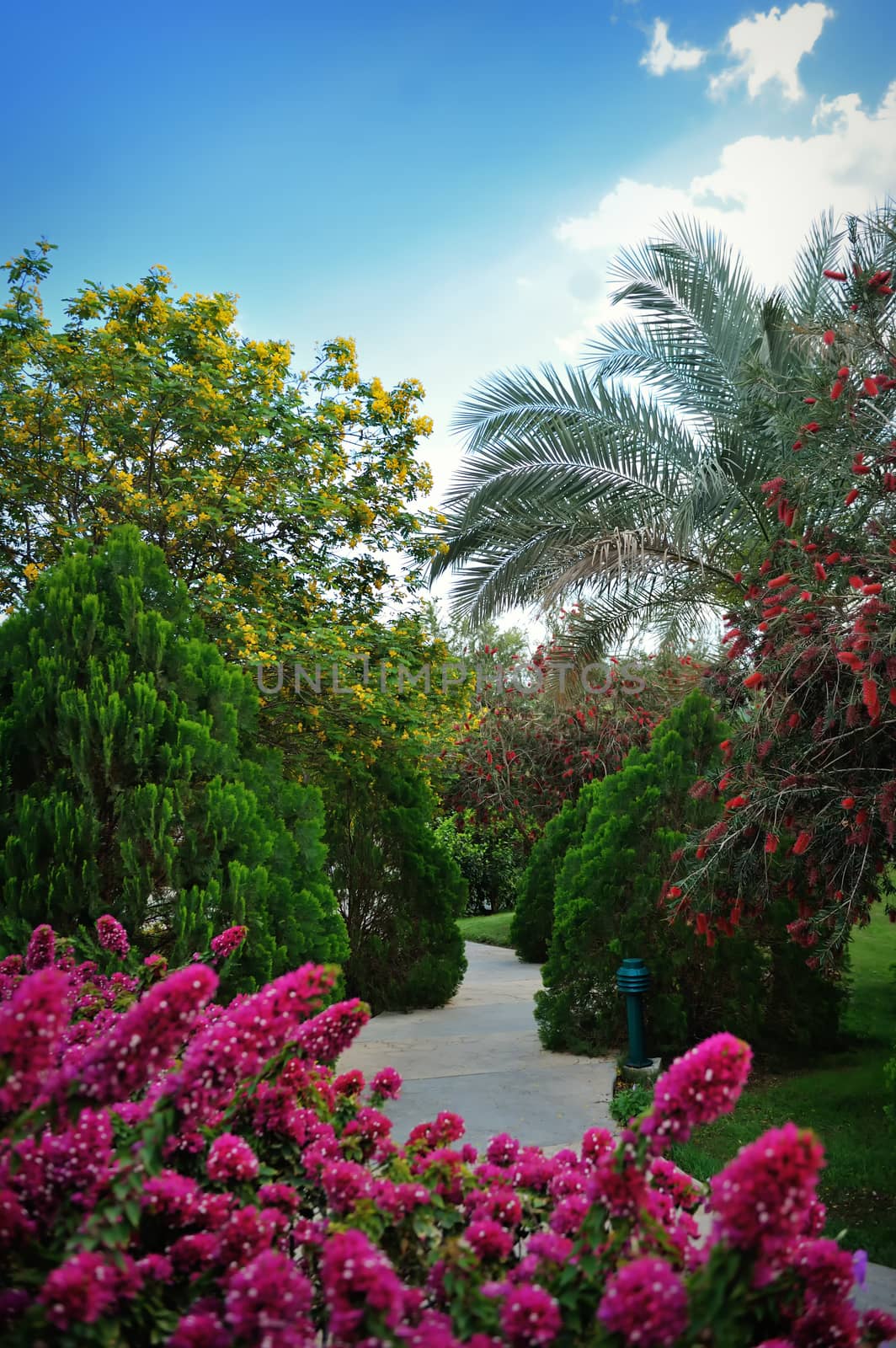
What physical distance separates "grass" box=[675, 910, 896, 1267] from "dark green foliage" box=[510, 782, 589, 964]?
11.1 ft

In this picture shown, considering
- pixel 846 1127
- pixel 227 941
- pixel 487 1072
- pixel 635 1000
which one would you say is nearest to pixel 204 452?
pixel 487 1072

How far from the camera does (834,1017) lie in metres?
5.98

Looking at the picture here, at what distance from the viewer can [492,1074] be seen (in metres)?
5.43

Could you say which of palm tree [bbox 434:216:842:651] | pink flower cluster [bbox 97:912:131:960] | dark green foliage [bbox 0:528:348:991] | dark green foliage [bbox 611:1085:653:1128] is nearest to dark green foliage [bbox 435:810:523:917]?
palm tree [bbox 434:216:842:651]

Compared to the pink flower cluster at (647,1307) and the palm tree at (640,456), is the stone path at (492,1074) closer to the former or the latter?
the pink flower cluster at (647,1307)

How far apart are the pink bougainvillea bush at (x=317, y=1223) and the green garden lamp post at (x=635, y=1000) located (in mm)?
3798

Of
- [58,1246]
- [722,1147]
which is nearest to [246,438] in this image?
[722,1147]

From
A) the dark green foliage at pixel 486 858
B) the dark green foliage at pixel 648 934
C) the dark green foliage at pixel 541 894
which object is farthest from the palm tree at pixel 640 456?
the dark green foliage at pixel 486 858

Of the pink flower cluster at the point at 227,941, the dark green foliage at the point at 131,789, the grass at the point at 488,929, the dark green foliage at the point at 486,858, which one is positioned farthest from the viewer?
the dark green foliage at the point at 486,858

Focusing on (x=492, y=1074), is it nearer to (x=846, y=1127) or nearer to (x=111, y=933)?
(x=846, y=1127)

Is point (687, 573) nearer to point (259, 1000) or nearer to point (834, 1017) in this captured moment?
point (834, 1017)

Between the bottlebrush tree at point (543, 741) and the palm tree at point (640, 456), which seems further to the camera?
the bottlebrush tree at point (543, 741)

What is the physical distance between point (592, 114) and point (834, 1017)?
831 cm

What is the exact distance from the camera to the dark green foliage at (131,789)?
356cm
